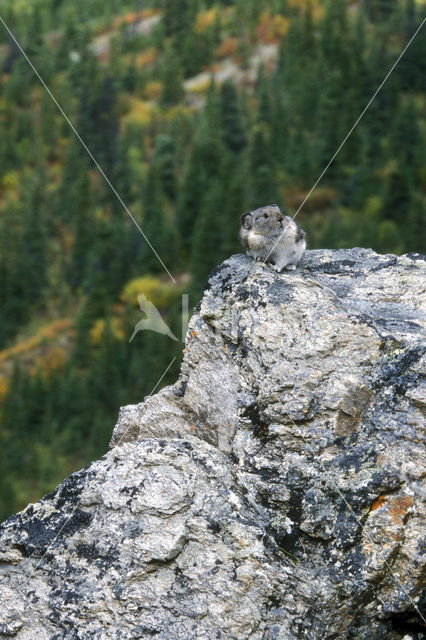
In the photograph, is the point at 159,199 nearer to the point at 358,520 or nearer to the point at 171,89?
the point at 171,89

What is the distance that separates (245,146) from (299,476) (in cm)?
17248

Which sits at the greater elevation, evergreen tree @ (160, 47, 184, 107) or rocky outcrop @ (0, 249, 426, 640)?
evergreen tree @ (160, 47, 184, 107)

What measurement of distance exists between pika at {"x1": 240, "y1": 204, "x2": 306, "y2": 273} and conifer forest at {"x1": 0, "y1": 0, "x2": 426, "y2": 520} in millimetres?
92780

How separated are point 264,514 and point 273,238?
5.15m

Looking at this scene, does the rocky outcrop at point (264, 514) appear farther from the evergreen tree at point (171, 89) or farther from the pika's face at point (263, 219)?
the evergreen tree at point (171, 89)

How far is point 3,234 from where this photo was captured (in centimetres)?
16700

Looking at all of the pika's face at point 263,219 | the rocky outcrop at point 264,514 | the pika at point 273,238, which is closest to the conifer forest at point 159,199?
the pika's face at point 263,219

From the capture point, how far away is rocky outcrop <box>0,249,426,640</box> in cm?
884

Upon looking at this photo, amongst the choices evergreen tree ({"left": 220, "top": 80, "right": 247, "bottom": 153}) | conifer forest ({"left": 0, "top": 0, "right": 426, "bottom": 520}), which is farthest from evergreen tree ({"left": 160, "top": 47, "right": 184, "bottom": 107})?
evergreen tree ({"left": 220, "top": 80, "right": 247, "bottom": 153})

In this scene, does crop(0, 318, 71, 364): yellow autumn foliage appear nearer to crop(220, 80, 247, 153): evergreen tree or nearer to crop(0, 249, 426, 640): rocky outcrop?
crop(220, 80, 247, 153): evergreen tree

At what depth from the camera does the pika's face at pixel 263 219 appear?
1410cm

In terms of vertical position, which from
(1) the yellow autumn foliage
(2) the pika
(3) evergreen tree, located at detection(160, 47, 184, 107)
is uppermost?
(3) evergreen tree, located at detection(160, 47, 184, 107)

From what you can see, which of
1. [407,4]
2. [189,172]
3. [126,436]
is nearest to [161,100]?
[189,172]

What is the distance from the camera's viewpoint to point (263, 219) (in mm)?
14320
